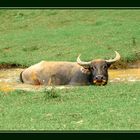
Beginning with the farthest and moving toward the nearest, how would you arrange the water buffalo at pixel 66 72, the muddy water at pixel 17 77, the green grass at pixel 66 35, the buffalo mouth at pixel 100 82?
the green grass at pixel 66 35 < the water buffalo at pixel 66 72 < the muddy water at pixel 17 77 < the buffalo mouth at pixel 100 82

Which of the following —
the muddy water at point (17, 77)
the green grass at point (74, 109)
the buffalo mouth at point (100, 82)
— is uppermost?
the green grass at point (74, 109)

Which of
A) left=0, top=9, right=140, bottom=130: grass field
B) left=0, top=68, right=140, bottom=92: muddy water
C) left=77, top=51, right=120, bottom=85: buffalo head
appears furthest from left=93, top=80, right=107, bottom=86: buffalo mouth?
left=0, top=68, right=140, bottom=92: muddy water

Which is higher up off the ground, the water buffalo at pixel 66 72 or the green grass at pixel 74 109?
the green grass at pixel 74 109

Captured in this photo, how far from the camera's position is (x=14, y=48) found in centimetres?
1584

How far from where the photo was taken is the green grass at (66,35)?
1465 cm

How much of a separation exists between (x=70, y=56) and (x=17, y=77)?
6.48 ft

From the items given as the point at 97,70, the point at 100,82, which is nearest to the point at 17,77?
the point at 97,70

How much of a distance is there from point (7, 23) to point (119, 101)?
10.6m

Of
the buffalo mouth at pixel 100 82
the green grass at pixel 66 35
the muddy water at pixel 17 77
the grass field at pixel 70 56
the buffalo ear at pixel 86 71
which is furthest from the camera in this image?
the green grass at pixel 66 35

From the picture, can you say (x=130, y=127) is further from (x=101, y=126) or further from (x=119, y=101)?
(x=119, y=101)

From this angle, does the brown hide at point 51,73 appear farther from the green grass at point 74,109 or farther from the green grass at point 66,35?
the green grass at point 74,109

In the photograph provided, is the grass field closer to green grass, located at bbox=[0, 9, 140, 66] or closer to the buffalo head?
green grass, located at bbox=[0, 9, 140, 66]

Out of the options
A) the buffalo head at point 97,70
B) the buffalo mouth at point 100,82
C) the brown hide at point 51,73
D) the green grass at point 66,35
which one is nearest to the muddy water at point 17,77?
the brown hide at point 51,73

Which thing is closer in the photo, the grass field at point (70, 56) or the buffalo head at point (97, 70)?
the grass field at point (70, 56)
